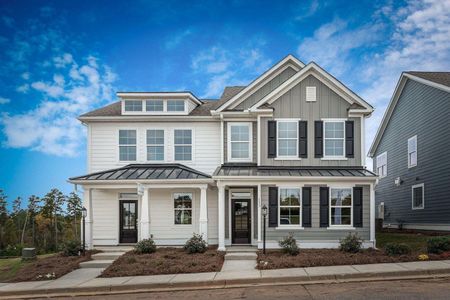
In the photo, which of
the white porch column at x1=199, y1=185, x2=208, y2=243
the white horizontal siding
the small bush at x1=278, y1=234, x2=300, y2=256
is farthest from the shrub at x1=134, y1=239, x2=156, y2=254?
the small bush at x1=278, y1=234, x2=300, y2=256

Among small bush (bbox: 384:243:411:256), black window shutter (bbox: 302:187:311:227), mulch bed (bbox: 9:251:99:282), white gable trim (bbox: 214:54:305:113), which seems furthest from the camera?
white gable trim (bbox: 214:54:305:113)

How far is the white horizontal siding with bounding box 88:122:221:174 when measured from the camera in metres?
19.1

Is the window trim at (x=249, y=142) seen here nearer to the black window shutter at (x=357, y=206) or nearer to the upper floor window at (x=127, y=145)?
the upper floor window at (x=127, y=145)

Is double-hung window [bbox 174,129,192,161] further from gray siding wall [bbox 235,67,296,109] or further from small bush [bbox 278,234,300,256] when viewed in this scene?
small bush [bbox 278,234,300,256]

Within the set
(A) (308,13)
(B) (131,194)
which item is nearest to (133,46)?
(B) (131,194)

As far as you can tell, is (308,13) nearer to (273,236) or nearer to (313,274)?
(273,236)

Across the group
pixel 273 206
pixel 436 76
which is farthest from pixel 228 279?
pixel 436 76

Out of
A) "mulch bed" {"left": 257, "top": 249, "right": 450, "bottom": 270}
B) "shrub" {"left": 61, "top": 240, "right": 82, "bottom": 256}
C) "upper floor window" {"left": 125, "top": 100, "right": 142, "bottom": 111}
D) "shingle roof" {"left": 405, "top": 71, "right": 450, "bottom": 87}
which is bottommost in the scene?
"shrub" {"left": 61, "top": 240, "right": 82, "bottom": 256}

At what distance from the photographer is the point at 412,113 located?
23.1 metres

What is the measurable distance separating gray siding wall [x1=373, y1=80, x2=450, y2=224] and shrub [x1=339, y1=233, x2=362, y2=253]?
6.66 meters

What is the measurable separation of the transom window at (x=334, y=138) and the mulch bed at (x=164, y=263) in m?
6.69

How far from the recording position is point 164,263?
46.3 ft

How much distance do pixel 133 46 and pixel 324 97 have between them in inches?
357

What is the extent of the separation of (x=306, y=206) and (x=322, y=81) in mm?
5617
